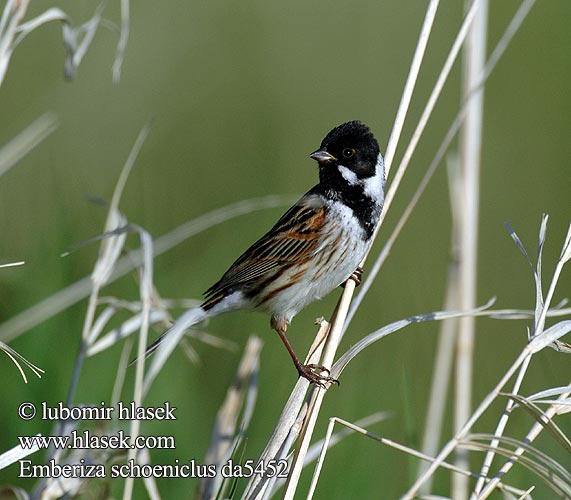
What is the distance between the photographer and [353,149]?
3.08 m

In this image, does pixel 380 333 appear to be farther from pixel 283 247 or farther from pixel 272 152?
pixel 272 152

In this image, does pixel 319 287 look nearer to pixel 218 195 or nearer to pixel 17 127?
pixel 218 195

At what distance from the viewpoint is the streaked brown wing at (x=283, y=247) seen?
10.7 ft

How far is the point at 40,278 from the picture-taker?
11.5 ft

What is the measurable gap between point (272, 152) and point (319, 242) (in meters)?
2.24

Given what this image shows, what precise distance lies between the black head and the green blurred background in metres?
0.75

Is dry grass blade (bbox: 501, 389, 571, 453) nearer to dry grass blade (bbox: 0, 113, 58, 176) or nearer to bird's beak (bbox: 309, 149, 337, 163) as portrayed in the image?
bird's beak (bbox: 309, 149, 337, 163)

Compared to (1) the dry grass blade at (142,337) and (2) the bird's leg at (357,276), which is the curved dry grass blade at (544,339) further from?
(2) the bird's leg at (357,276)

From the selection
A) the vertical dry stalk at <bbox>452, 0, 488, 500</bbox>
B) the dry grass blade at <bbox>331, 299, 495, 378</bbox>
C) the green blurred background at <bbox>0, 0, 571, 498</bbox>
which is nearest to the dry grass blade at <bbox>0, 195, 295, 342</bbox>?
the green blurred background at <bbox>0, 0, 571, 498</bbox>

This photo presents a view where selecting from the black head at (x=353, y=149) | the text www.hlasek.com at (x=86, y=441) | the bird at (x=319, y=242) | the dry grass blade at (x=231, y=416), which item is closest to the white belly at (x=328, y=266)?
the bird at (x=319, y=242)

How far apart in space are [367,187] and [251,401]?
909 mm

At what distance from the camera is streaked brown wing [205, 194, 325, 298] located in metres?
3.26

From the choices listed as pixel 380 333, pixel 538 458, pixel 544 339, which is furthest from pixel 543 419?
pixel 380 333

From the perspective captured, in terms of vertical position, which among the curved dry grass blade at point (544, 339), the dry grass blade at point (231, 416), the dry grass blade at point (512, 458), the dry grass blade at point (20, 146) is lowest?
the dry grass blade at point (231, 416)
